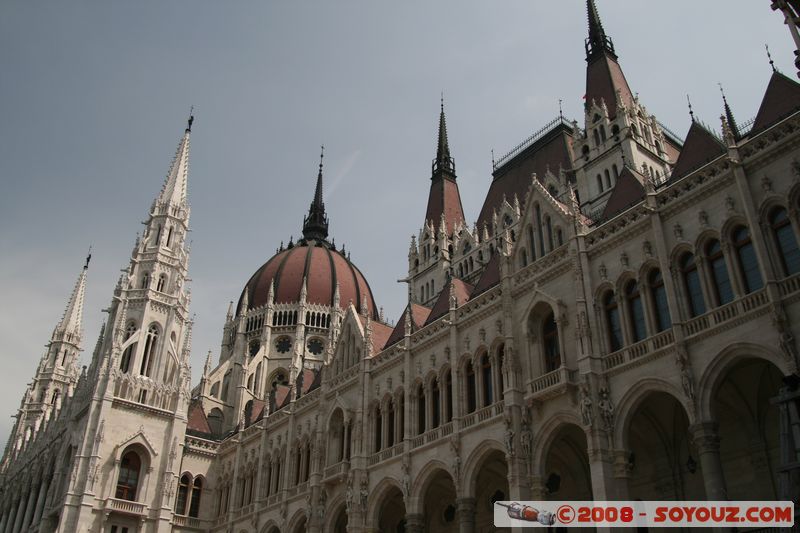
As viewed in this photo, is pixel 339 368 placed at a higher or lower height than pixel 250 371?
lower

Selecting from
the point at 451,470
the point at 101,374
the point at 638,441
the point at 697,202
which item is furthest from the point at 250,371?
the point at 697,202

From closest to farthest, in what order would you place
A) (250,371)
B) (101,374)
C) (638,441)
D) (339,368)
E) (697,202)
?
1. (697,202)
2. (638,441)
3. (339,368)
4. (101,374)
5. (250,371)

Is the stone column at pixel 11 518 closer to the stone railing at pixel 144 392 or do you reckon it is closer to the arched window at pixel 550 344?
the stone railing at pixel 144 392

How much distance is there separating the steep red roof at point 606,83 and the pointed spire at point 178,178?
30837 millimetres

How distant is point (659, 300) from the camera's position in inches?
888

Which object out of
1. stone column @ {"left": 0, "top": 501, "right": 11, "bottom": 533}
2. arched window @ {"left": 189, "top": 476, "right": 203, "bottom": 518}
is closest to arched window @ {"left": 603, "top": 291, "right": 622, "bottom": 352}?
arched window @ {"left": 189, "top": 476, "right": 203, "bottom": 518}

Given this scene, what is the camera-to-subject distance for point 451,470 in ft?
88.4

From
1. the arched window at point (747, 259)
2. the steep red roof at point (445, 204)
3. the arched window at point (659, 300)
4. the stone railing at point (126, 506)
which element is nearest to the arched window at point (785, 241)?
the arched window at point (747, 259)

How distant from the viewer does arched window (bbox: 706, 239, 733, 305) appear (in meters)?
20.7

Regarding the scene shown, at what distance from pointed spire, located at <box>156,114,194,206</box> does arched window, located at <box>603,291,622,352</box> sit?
3799cm

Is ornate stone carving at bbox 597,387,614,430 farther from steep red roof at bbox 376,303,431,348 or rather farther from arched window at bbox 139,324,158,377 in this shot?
arched window at bbox 139,324,158,377

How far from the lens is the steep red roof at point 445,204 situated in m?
50.3

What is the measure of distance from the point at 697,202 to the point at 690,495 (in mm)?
9135

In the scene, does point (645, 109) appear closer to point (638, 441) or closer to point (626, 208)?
point (626, 208)
